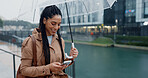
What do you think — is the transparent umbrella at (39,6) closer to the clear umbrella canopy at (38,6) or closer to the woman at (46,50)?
the clear umbrella canopy at (38,6)

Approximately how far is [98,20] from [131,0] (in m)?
8.90

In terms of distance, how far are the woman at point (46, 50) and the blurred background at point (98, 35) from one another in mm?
315

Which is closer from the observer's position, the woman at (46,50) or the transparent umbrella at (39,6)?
the woman at (46,50)

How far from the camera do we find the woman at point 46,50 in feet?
3.55

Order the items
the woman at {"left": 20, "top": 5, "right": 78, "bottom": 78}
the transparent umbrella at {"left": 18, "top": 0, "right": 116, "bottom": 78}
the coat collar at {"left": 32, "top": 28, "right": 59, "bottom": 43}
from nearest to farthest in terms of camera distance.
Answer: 1. the woman at {"left": 20, "top": 5, "right": 78, "bottom": 78}
2. the coat collar at {"left": 32, "top": 28, "right": 59, "bottom": 43}
3. the transparent umbrella at {"left": 18, "top": 0, "right": 116, "bottom": 78}

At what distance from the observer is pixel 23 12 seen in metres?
1.67

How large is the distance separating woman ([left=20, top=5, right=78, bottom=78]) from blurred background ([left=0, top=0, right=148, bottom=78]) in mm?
315

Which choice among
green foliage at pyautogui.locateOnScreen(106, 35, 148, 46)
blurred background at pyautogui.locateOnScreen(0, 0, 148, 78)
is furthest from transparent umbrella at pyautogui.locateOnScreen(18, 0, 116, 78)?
green foliage at pyautogui.locateOnScreen(106, 35, 148, 46)

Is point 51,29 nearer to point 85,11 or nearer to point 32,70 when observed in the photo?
point 32,70

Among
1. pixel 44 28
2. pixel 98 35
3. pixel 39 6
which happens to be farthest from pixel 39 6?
pixel 98 35

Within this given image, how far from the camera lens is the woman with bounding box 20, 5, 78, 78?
1083 mm

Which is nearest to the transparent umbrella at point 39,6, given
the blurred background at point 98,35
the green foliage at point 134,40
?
the blurred background at point 98,35

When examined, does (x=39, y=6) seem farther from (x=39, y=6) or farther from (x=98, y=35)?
(x=98, y=35)

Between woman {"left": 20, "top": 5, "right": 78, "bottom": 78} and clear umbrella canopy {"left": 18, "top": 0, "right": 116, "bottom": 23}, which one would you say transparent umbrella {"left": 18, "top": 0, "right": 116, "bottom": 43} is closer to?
clear umbrella canopy {"left": 18, "top": 0, "right": 116, "bottom": 23}
